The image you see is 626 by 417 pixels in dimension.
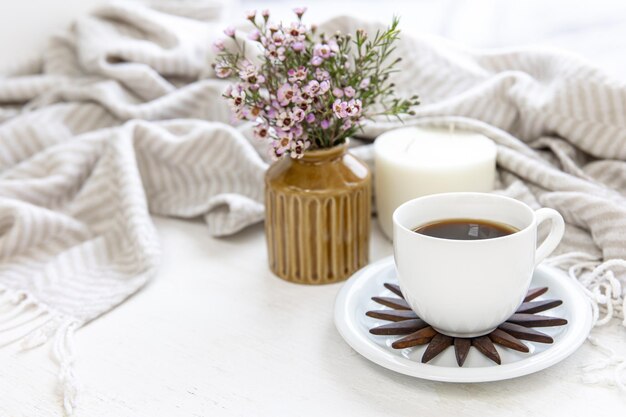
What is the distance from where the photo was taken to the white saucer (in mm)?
573

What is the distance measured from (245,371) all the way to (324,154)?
0.22 m

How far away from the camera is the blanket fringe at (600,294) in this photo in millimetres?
594

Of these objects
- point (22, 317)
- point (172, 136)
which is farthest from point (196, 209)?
point (22, 317)

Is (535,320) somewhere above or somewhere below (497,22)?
below

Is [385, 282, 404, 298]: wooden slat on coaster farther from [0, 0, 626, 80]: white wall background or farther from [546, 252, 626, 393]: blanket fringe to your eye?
[0, 0, 626, 80]: white wall background

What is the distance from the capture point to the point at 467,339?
2.02 feet

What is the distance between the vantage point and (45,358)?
660 millimetres

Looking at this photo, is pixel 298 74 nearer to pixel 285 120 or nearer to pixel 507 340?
pixel 285 120

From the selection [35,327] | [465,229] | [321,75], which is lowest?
[35,327]

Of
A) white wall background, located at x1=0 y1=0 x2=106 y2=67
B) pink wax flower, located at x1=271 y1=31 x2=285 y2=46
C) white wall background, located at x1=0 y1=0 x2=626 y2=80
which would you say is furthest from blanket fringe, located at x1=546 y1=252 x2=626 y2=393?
white wall background, located at x1=0 y1=0 x2=106 y2=67

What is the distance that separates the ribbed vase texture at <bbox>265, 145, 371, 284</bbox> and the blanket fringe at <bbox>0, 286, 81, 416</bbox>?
0.21 meters

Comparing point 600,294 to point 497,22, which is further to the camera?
point 497,22

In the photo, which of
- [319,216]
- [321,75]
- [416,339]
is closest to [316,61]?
[321,75]

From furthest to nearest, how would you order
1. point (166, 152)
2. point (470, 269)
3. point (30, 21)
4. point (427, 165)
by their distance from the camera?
point (30, 21)
point (166, 152)
point (427, 165)
point (470, 269)
